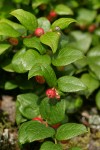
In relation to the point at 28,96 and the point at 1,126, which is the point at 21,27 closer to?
the point at 28,96

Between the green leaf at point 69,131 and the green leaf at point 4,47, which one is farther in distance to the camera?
the green leaf at point 4,47

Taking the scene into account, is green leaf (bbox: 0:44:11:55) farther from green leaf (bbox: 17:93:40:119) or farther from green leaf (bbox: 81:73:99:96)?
green leaf (bbox: 81:73:99:96)

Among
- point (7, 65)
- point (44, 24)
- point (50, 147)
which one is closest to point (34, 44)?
point (44, 24)

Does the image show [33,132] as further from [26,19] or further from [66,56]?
[26,19]

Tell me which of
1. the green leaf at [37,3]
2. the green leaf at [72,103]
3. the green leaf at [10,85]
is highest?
the green leaf at [37,3]

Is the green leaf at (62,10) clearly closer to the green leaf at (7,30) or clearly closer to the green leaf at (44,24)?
the green leaf at (44,24)

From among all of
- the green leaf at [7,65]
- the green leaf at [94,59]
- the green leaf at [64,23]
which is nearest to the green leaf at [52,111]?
the green leaf at [7,65]
